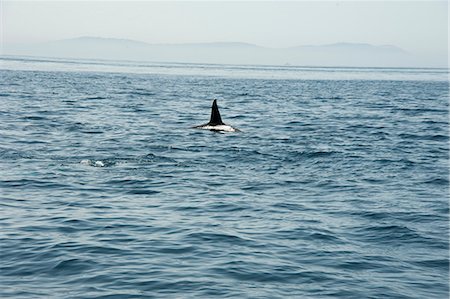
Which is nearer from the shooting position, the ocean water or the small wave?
the ocean water

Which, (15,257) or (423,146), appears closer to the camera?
(15,257)

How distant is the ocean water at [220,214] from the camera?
1176 centimetres

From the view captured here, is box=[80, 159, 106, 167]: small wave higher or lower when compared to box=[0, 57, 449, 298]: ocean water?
higher

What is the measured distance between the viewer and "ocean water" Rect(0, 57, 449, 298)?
11758 mm

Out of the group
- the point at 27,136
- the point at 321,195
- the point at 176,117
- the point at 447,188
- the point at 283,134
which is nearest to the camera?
the point at 321,195

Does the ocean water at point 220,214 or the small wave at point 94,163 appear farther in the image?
the small wave at point 94,163

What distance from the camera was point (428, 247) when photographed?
1445 cm

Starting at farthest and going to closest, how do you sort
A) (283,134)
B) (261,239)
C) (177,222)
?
(283,134), (177,222), (261,239)

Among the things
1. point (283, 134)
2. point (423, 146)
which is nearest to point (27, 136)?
point (283, 134)

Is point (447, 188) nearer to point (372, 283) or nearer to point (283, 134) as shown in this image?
point (372, 283)

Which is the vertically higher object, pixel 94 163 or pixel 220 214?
pixel 94 163

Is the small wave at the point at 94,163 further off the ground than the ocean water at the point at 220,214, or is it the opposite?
the small wave at the point at 94,163

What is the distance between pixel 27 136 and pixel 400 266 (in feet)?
70.2

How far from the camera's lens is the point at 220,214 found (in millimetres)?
16688
